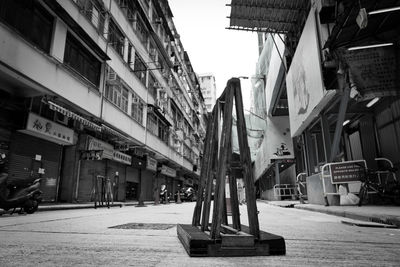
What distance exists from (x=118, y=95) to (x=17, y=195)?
33.0 feet

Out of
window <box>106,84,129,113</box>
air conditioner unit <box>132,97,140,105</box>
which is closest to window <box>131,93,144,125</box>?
air conditioner unit <box>132,97,140,105</box>

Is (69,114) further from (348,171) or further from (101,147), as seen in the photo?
(348,171)

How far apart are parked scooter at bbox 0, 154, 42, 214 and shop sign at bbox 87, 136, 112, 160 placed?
6.73 metres

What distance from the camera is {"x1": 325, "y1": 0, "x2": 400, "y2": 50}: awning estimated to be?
679 centimetres

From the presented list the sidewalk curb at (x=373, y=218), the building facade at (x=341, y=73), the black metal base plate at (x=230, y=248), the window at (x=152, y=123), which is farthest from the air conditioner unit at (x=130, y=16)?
the black metal base plate at (x=230, y=248)

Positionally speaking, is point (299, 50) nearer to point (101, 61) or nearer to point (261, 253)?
point (101, 61)

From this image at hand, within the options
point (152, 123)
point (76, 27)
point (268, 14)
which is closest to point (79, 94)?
point (76, 27)

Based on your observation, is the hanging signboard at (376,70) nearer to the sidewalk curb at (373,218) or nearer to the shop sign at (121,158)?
the sidewalk curb at (373,218)

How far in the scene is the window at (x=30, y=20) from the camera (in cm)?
878

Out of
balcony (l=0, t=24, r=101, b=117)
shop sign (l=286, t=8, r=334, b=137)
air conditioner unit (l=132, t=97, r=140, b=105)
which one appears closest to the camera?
balcony (l=0, t=24, r=101, b=117)

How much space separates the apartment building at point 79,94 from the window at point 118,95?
56mm

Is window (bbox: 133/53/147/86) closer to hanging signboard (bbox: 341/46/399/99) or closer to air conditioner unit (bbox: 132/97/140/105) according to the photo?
air conditioner unit (bbox: 132/97/140/105)

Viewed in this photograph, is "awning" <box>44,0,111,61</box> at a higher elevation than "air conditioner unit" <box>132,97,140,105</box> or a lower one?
higher

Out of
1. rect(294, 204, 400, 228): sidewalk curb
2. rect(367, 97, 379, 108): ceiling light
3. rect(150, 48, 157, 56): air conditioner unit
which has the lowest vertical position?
rect(294, 204, 400, 228): sidewalk curb
